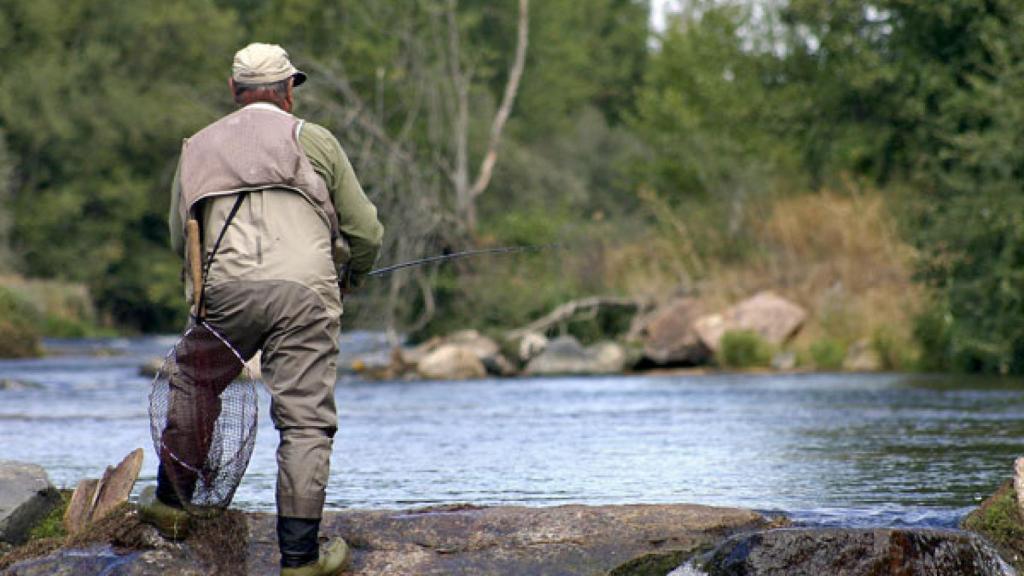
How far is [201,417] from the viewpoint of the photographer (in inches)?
186

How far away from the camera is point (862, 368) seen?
19062mm

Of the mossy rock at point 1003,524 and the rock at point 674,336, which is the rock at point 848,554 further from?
the rock at point 674,336

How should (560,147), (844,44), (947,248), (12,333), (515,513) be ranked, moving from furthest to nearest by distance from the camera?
(560,147)
(12,333)
(844,44)
(947,248)
(515,513)

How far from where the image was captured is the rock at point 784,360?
1981 cm

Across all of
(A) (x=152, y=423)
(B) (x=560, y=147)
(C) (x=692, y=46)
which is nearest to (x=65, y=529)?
(A) (x=152, y=423)

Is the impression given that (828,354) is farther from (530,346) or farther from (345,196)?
(345,196)

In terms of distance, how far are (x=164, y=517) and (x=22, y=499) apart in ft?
3.37

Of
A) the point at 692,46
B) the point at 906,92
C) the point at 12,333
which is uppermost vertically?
the point at 692,46

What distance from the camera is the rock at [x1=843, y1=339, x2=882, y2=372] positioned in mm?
A: 19016

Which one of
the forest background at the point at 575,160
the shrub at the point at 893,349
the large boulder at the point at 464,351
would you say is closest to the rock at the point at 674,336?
the forest background at the point at 575,160

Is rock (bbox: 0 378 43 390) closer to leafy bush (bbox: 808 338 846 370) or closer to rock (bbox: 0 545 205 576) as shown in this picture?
leafy bush (bbox: 808 338 846 370)

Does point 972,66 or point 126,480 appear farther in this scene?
point 972,66

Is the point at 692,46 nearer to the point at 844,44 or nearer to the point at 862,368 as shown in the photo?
the point at 844,44

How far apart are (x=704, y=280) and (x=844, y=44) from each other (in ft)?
13.7
